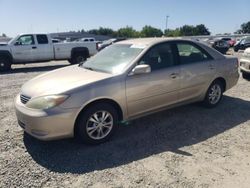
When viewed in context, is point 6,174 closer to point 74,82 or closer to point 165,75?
point 74,82

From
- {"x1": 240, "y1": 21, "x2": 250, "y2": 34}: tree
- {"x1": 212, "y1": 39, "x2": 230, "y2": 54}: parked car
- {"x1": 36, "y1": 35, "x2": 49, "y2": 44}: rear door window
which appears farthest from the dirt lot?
{"x1": 240, "y1": 21, "x2": 250, "y2": 34}: tree

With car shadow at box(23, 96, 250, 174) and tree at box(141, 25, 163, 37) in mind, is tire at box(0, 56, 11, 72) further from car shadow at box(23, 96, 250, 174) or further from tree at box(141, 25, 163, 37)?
tree at box(141, 25, 163, 37)

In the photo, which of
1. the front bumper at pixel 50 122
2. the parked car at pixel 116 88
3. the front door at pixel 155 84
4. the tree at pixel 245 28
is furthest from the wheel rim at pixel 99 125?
the tree at pixel 245 28

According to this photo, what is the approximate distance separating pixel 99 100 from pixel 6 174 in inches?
62.2

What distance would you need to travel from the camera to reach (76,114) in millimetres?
3779

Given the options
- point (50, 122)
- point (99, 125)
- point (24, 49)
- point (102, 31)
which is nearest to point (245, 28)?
point (102, 31)

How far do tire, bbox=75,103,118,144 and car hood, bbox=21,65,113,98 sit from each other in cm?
42

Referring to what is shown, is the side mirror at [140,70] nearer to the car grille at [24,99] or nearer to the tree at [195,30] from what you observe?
the car grille at [24,99]

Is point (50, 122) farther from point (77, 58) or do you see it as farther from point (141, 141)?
point (77, 58)

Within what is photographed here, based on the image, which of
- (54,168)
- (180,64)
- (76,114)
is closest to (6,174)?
(54,168)

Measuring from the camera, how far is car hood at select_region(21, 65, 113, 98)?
12.7 feet

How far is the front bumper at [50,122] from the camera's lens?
3.63 meters

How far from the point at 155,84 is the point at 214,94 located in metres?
1.89

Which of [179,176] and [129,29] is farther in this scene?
[129,29]
